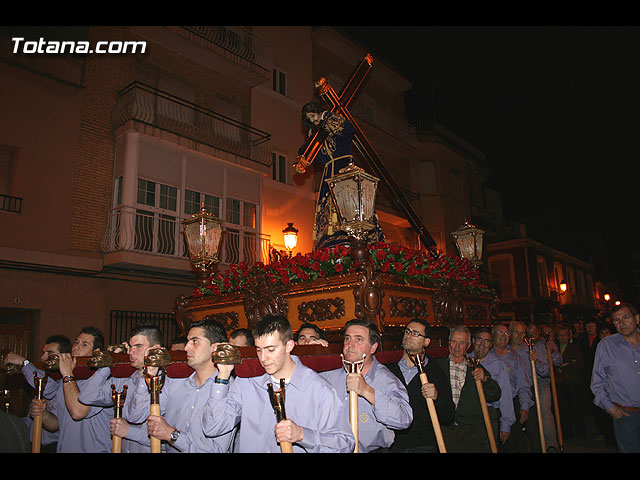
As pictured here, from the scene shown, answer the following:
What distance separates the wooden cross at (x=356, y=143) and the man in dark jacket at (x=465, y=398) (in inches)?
98.9

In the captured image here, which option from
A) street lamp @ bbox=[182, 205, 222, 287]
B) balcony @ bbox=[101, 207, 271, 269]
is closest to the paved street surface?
street lamp @ bbox=[182, 205, 222, 287]

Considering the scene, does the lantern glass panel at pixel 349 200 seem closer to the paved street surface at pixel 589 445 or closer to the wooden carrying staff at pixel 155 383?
the wooden carrying staff at pixel 155 383

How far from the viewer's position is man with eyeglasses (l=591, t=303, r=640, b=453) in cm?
544

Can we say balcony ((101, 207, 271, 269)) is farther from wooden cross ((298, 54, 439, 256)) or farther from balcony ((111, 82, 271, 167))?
wooden cross ((298, 54, 439, 256))

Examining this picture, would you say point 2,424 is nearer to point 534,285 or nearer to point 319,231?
point 319,231

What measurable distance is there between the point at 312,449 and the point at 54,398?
11.7 feet

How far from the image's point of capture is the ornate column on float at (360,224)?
5.52 m

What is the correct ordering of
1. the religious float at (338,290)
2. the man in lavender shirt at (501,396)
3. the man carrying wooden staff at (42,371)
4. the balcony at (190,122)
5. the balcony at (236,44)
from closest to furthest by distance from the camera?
the man carrying wooden staff at (42,371) < the religious float at (338,290) < the man in lavender shirt at (501,396) < the balcony at (190,122) < the balcony at (236,44)

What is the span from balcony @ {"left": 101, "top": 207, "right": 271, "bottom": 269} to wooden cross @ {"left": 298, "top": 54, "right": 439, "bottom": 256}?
4024mm

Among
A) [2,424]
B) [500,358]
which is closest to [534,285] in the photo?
[500,358]

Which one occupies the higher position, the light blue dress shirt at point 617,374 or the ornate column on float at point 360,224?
the ornate column on float at point 360,224

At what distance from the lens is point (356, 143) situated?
8.66 m

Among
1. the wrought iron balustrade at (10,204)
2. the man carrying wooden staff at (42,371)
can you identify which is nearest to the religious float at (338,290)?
the man carrying wooden staff at (42,371)

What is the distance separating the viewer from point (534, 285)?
30.3 m
